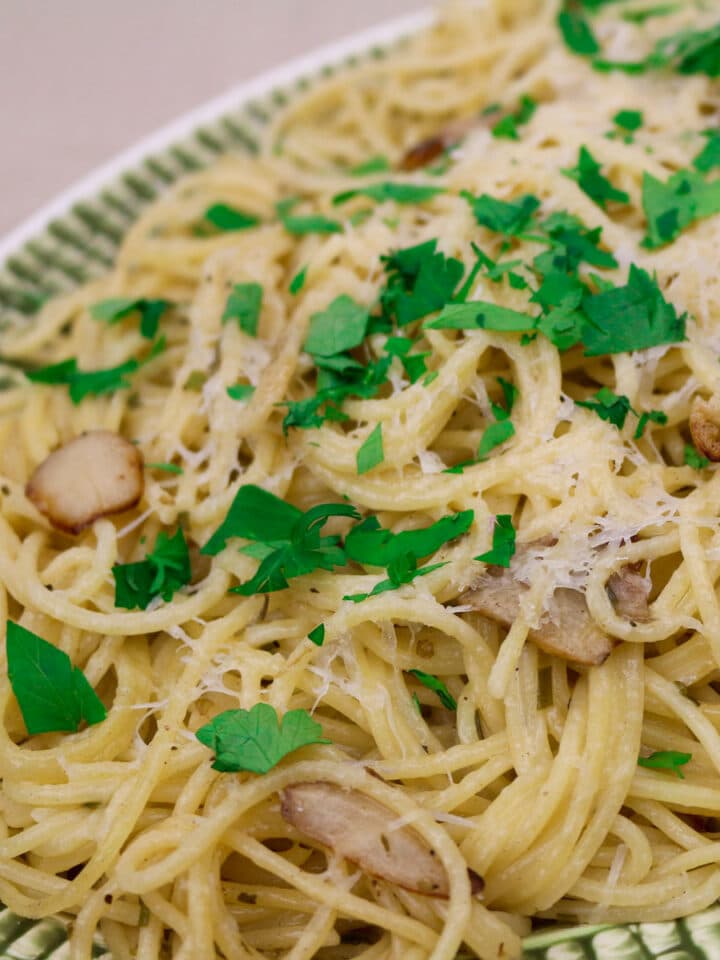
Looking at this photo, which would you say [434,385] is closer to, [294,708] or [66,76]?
[294,708]

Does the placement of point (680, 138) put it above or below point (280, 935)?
above

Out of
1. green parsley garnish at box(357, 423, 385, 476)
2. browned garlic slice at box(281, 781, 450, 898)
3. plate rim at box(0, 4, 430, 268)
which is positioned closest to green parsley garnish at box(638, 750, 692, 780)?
browned garlic slice at box(281, 781, 450, 898)

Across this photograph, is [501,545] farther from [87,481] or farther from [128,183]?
[128,183]

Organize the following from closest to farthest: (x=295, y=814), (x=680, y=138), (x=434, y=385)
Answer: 1. (x=295, y=814)
2. (x=434, y=385)
3. (x=680, y=138)

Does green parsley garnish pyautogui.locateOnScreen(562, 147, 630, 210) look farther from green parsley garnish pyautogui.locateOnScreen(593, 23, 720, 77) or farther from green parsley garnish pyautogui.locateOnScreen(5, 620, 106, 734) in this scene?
green parsley garnish pyautogui.locateOnScreen(5, 620, 106, 734)

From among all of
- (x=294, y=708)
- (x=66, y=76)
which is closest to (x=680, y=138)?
(x=294, y=708)

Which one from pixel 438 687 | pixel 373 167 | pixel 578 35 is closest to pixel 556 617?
pixel 438 687

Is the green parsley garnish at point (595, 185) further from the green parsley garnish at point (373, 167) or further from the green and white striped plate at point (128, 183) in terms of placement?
the green and white striped plate at point (128, 183)
